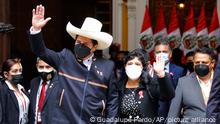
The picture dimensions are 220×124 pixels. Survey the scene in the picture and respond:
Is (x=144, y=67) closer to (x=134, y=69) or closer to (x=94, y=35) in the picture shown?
(x=134, y=69)

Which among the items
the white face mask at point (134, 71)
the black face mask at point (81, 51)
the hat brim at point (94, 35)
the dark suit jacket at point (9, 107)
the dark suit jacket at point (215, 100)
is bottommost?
the dark suit jacket at point (9, 107)

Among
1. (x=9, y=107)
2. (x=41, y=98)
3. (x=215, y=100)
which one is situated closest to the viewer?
(x=215, y=100)

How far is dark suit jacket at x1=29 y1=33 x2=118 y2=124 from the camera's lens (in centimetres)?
513

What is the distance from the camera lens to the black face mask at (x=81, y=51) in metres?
5.16

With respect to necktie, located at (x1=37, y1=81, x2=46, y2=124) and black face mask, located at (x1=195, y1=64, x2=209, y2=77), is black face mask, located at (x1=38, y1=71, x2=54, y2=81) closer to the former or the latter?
necktie, located at (x1=37, y1=81, x2=46, y2=124)

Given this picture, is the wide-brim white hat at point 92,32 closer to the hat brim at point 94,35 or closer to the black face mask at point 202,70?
the hat brim at point 94,35

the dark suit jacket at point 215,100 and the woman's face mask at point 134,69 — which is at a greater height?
the woman's face mask at point 134,69

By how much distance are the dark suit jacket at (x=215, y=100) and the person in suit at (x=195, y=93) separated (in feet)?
0.41

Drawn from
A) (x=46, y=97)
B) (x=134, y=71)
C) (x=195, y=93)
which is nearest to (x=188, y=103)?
(x=195, y=93)

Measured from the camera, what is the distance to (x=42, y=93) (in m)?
6.02

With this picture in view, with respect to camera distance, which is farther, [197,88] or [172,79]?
[172,79]

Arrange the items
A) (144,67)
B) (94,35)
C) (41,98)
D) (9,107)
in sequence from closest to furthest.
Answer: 1. (94,35)
2. (144,67)
3. (9,107)
4. (41,98)

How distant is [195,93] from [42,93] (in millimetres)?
1664

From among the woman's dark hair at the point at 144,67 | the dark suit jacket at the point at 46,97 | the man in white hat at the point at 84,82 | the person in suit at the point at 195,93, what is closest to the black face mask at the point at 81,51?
the man in white hat at the point at 84,82
